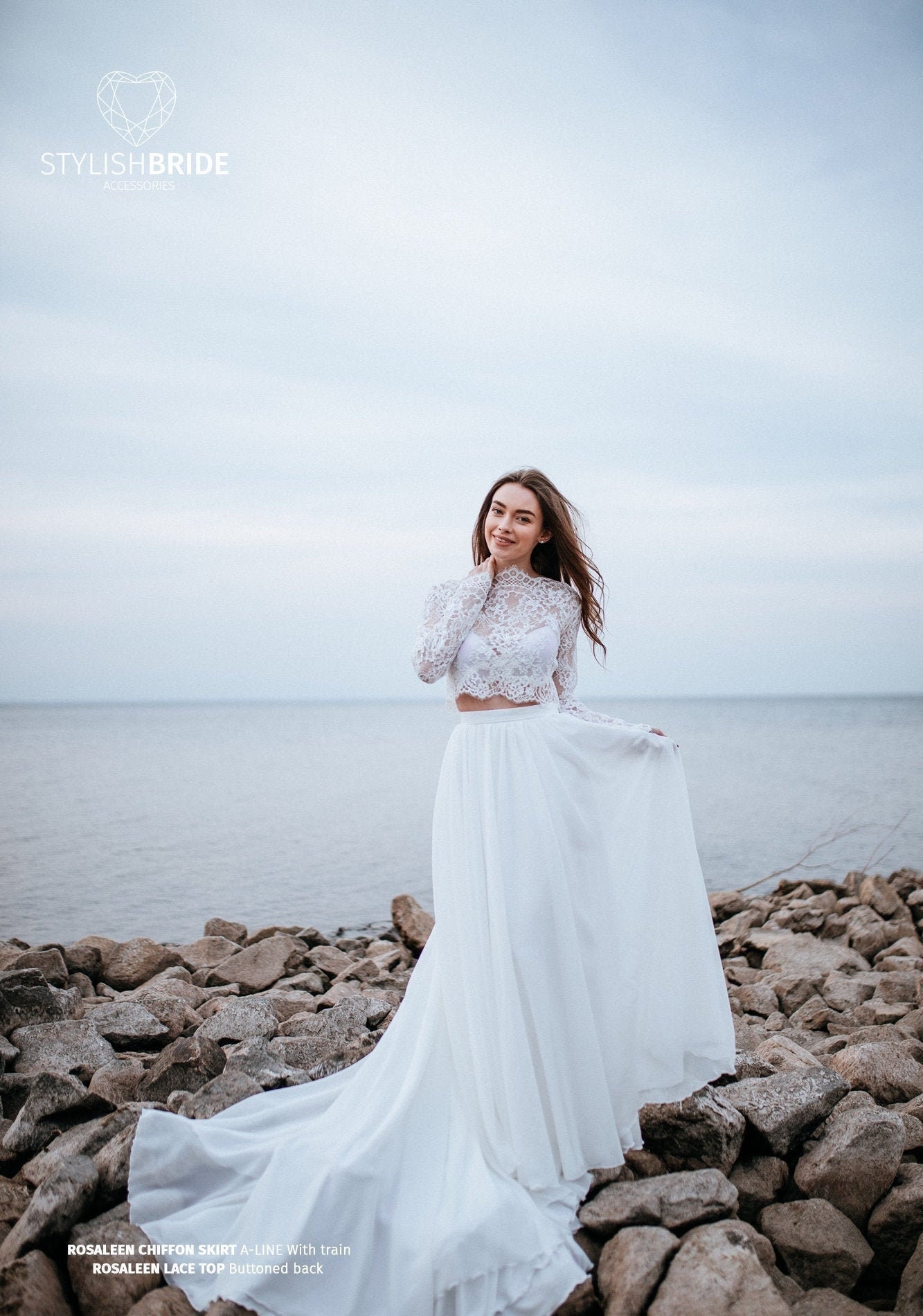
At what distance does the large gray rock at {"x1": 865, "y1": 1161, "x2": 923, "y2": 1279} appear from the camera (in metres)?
3.45

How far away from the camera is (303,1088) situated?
13.3 ft

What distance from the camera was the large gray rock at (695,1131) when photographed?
→ 3.68 metres

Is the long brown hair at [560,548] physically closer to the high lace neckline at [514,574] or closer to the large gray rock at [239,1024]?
the high lace neckline at [514,574]

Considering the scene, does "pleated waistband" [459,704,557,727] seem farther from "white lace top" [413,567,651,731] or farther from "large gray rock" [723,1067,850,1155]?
"large gray rock" [723,1067,850,1155]

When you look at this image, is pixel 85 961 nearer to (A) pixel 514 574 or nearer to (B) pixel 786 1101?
(A) pixel 514 574

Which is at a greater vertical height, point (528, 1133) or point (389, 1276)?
point (528, 1133)

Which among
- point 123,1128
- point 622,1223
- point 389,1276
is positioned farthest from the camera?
point 123,1128

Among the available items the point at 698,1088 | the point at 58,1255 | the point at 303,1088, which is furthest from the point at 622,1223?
the point at 58,1255

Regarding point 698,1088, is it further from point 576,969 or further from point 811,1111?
point 576,969

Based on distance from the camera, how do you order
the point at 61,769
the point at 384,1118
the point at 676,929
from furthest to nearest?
the point at 61,769 < the point at 676,929 < the point at 384,1118

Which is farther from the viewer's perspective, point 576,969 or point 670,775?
point 670,775

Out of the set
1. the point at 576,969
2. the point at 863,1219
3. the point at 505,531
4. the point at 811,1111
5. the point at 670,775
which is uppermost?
→ the point at 505,531

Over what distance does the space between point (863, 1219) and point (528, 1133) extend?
1364 millimetres

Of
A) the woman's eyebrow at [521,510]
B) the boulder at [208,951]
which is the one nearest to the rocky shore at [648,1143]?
the boulder at [208,951]
